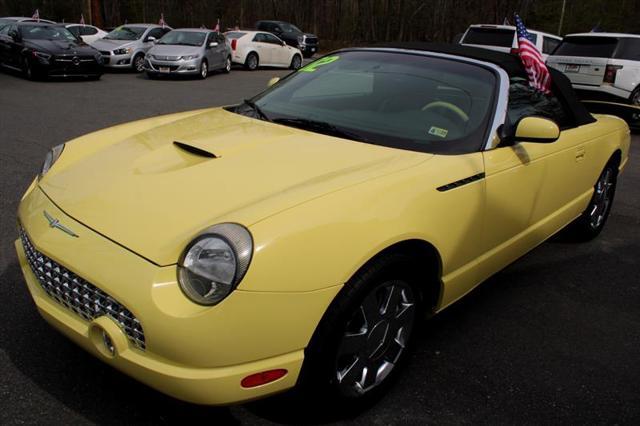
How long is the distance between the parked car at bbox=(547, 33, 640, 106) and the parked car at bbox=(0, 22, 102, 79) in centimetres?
1069

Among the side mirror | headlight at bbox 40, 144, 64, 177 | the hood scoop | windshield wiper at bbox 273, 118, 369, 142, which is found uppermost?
the side mirror

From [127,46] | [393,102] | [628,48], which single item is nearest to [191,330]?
[393,102]

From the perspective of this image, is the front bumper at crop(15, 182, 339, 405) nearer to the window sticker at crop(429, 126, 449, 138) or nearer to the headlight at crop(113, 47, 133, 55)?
the window sticker at crop(429, 126, 449, 138)

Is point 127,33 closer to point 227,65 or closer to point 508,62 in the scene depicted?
point 227,65

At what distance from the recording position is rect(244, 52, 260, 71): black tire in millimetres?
18891

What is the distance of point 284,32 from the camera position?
25.5m

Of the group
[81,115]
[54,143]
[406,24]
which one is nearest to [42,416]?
[54,143]

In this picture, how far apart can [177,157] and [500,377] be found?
186cm

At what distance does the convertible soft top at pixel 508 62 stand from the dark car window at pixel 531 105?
8 centimetres

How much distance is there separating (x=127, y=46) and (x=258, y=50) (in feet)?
15.1

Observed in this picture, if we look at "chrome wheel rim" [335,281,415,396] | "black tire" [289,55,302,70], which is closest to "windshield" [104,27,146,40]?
"black tire" [289,55,302,70]

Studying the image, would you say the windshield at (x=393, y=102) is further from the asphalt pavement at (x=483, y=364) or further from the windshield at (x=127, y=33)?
the windshield at (x=127, y=33)

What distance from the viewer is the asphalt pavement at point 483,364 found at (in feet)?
7.54

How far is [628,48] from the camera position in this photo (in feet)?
32.4
